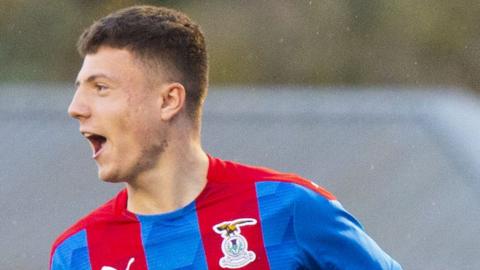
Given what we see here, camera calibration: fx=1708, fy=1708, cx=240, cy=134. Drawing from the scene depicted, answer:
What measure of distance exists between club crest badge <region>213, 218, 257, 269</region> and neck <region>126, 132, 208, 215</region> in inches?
5.1

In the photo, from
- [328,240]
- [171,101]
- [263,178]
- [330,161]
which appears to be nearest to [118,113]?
[171,101]

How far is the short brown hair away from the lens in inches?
187

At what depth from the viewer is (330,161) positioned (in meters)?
11.2

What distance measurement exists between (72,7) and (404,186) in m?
9.55

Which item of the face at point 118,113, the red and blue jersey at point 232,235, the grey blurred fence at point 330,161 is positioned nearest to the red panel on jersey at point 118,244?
the red and blue jersey at point 232,235

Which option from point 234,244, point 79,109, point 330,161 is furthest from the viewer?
point 330,161

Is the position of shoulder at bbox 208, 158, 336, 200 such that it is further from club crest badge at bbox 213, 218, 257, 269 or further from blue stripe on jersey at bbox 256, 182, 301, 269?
club crest badge at bbox 213, 218, 257, 269

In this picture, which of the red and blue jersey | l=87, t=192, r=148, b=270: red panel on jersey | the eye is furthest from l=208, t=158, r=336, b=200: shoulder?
the eye

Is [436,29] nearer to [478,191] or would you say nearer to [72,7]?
[72,7]

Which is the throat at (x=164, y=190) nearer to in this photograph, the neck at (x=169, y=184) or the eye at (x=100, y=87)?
the neck at (x=169, y=184)

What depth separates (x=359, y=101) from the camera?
12.6m

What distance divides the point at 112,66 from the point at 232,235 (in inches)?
22.8

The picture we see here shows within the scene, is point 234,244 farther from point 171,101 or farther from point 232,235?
point 171,101

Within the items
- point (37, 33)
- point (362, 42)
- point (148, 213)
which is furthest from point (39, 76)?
point (148, 213)
